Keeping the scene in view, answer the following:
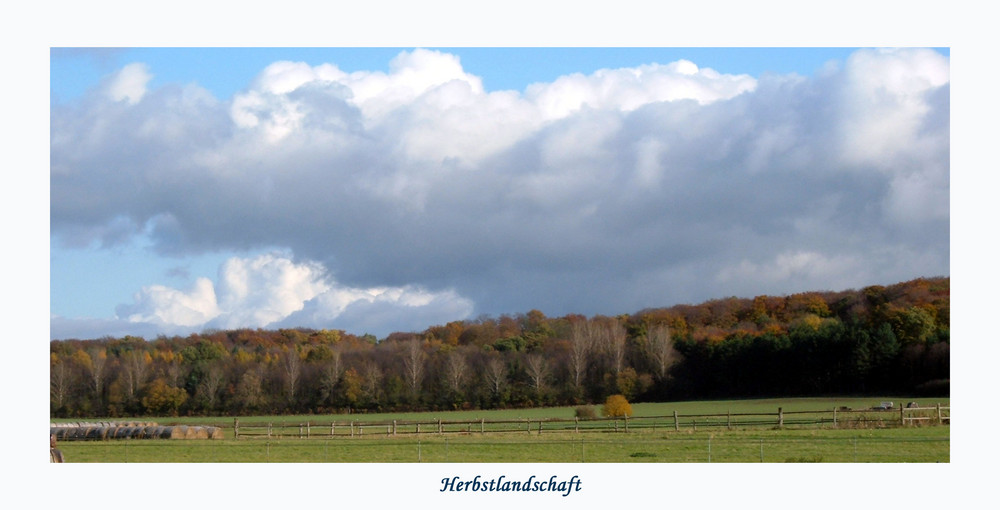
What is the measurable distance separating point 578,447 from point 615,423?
11.4 m

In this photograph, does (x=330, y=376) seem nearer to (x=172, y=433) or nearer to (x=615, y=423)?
(x=172, y=433)

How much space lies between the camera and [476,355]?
63.4m

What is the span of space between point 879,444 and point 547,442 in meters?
12.4

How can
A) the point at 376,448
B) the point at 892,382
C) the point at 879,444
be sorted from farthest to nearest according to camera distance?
the point at 892,382, the point at 376,448, the point at 879,444

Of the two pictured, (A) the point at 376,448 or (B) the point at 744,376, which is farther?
(B) the point at 744,376

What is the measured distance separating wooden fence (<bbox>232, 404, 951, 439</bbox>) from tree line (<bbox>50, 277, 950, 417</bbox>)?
9.16 m

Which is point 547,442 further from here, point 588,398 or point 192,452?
point 588,398

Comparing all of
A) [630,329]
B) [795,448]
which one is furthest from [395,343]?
[795,448]

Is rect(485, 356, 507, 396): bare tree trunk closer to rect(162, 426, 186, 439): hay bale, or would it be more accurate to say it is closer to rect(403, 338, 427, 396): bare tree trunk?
rect(403, 338, 427, 396): bare tree trunk

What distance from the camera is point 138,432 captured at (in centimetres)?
4888

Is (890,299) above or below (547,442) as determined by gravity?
above

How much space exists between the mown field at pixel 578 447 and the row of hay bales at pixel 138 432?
1.41 metres

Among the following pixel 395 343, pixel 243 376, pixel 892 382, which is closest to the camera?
pixel 892 382

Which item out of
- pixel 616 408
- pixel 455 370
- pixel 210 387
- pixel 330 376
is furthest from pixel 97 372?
Result: pixel 616 408
